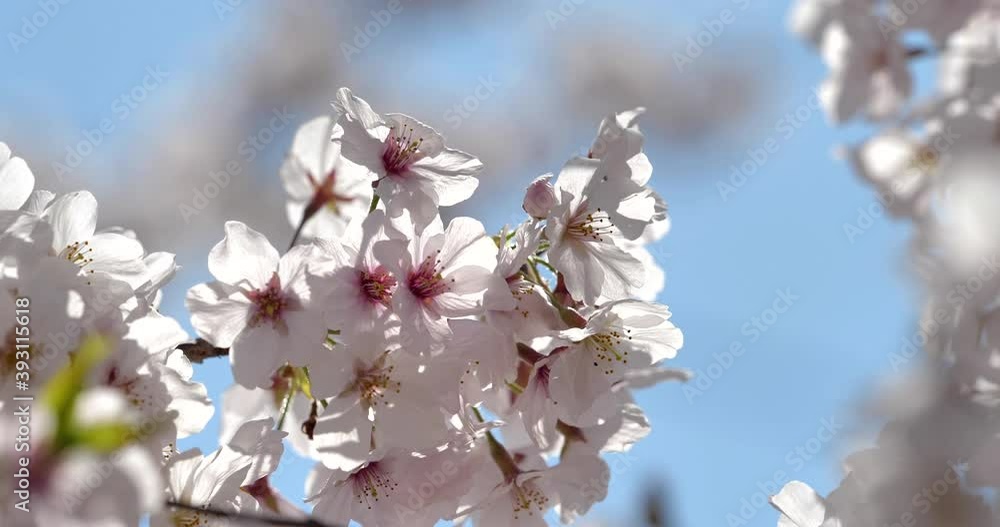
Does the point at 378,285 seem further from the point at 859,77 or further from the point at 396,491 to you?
the point at 859,77

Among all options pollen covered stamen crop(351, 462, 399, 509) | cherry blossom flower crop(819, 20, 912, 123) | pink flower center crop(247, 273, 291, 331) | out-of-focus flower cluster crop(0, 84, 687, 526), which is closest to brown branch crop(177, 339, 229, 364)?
out-of-focus flower cluster crop(0, 84, 687, 526)

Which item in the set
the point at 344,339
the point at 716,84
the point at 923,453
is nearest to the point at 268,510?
the point at 344,339

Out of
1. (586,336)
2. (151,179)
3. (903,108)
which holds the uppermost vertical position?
(903,108)

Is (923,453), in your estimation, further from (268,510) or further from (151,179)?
(151,179)

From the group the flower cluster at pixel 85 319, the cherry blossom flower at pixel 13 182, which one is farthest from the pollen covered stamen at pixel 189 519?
the cherry blossom flower at pixel 13 182

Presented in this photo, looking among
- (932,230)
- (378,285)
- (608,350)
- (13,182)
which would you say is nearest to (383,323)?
(378,285)

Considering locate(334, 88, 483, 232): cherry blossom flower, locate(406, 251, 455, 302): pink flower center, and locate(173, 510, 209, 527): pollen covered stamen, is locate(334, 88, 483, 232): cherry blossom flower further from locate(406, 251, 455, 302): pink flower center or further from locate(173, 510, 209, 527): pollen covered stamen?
locate(173, 510, 209, 527): pollen covered stamen
